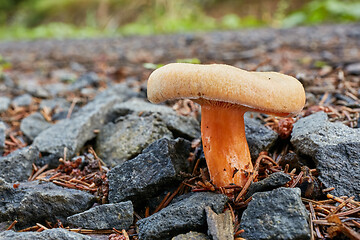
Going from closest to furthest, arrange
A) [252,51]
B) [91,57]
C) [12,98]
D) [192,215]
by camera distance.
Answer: [192,215], [12,98], [252,51], [91,57]

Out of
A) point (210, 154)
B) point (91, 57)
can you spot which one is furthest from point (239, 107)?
point (91, 57)

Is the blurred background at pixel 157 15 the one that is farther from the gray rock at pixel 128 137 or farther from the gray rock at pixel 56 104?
the gray rock at pixel 128 137

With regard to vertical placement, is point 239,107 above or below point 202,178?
above

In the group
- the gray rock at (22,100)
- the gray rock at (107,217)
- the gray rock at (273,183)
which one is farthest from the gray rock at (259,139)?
the gray rock at (22,100)

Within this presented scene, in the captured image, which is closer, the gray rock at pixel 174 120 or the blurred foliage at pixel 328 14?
the gray rock at pixel 174 120

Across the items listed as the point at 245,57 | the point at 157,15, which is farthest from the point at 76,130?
the point at 157,15

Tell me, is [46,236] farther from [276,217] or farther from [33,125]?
[33,125]

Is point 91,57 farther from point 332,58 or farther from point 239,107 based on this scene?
point 239,107
